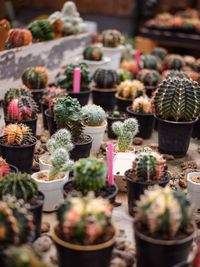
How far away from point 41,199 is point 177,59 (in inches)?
128

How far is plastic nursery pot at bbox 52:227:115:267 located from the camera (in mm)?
2176

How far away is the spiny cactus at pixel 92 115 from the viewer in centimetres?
371

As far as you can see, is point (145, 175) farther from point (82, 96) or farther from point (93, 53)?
point (93, 53)

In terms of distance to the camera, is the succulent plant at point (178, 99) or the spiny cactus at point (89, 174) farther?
the succulent plant at point (178, 99)

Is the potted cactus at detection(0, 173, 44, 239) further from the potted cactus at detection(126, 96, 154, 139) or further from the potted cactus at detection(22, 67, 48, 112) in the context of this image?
the potted cactus at detection(22, 67, 48, 112)

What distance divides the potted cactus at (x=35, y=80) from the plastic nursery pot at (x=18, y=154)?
129cm

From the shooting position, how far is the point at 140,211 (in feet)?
7.46

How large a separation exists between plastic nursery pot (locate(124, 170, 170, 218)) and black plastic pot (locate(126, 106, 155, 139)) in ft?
4.02

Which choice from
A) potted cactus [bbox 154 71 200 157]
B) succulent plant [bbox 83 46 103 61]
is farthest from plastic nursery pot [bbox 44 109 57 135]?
succulent plant [bbox 83 46 103 61]

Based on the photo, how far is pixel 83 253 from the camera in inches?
85.9

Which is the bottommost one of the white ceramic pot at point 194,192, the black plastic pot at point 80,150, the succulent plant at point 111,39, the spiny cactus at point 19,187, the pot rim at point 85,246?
the white ceramic pot at point 194,192

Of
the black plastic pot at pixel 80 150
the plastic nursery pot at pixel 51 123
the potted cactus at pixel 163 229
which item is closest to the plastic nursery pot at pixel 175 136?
the black plastic pot at pixel 80 150

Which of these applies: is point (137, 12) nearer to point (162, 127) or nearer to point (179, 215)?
point (162, 127)

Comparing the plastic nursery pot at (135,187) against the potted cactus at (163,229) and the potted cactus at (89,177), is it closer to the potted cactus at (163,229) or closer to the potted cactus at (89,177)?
the potted cactus at (89,177)
